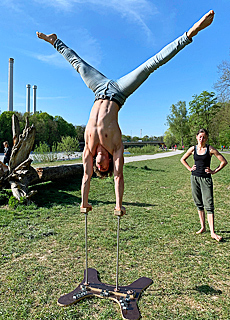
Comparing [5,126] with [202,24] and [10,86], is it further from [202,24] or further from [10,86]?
[202,24]

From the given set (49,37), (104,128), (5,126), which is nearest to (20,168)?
(49,37)

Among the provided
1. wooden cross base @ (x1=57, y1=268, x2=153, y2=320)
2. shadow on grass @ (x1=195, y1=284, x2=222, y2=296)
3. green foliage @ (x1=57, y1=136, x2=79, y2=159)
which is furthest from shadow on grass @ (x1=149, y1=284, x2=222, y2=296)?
green foliage @ (x1=57, y1=136, x2=79, y2=159)

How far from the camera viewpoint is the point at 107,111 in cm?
253

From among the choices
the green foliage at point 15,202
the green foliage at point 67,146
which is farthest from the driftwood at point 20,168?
the green foliage at point 67,146

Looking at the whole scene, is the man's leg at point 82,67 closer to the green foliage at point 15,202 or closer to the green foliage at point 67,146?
the green foliage at point 15,202

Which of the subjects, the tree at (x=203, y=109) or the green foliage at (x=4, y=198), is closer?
the green foliage at (x=4, y=198)

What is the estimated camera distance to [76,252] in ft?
13.4

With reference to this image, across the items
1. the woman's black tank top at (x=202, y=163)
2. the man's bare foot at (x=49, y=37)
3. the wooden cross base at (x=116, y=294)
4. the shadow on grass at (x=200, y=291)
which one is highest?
the man's bare foot at (x=49, y=37)

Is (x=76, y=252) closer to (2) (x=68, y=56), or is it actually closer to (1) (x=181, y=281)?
(1) (x=181, y=281)

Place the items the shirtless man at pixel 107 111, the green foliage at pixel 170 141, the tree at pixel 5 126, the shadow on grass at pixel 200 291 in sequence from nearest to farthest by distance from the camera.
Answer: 1. the shirtless man at pixel 107 111
2. the shadow on grass at pixel 200 291
3. the tree at pixel 5 126
4. the green foliage at pixel 170 141

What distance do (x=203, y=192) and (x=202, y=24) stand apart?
327cm

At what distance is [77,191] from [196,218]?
176 inches

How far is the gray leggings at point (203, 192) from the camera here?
4.61 metres

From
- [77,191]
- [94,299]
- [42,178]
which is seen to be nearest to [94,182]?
[77,191]
